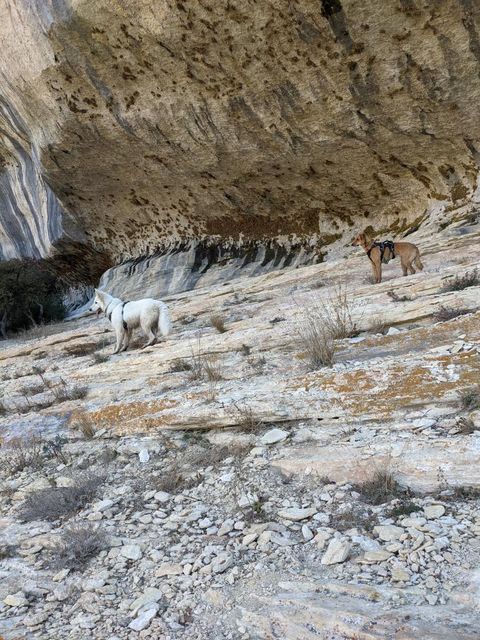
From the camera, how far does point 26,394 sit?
7.86 meters

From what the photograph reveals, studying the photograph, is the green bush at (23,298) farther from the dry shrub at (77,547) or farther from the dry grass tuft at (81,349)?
the dry shrub at (77,547)

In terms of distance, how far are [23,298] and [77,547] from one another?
21.3 m

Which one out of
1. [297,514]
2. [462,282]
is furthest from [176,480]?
[462,282]

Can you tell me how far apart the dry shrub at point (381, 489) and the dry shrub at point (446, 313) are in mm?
2994

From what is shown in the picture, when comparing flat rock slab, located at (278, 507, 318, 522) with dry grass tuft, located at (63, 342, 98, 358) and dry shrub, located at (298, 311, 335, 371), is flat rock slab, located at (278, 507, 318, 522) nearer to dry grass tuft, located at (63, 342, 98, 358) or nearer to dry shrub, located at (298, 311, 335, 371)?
dry shrub, located at (298, 311, 335, 371)

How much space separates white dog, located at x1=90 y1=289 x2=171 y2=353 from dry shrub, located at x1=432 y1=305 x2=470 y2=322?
4.30 m

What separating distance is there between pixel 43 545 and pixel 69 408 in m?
3.09

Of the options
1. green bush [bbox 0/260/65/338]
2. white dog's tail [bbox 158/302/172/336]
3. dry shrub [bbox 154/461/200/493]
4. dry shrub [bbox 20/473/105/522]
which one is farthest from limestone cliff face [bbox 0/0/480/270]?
dry shrub [bbox 20/473/105/522]

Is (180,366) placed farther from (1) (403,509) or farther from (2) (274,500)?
(1) (403,509)

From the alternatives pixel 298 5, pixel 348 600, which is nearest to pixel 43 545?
pixel 348 600

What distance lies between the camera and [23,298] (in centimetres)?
2258

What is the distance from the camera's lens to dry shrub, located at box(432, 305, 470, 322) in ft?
19.3

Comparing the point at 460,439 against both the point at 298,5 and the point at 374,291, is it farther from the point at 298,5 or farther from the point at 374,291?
the point at 298,5

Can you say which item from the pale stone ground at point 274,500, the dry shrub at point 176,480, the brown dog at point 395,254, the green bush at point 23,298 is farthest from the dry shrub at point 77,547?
the green bush at point 23,298
